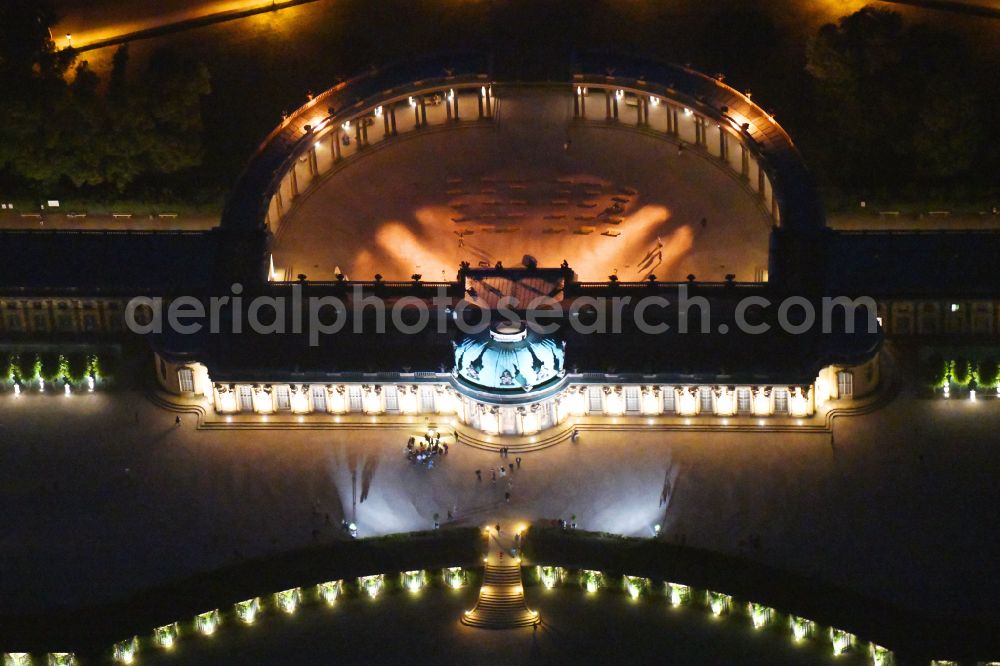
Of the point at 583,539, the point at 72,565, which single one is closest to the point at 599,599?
the point at 583,539

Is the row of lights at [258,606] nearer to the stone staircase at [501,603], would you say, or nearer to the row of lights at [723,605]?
the stone staircase at [501,603]

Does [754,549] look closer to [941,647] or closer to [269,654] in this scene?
[941,647]

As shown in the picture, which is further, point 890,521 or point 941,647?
point 890,521

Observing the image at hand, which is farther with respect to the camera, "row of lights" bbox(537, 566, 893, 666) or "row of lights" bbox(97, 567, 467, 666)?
"row of lights" bbox(97, 567, 467, 666)

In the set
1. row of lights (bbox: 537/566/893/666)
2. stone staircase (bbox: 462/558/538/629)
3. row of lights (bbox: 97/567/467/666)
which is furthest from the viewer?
Result: stone staircase (bbox: 462/558/538/629)

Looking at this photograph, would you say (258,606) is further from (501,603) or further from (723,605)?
(723,605)

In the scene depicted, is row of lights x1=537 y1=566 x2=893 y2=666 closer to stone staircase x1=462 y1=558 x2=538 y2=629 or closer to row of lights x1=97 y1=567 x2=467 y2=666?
stone staircase x1=462 y1=558 x2=538 y2=629

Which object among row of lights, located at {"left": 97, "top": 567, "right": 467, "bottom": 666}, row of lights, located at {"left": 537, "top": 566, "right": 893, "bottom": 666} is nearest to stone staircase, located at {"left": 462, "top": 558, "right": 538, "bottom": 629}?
row of lights, located at {"left": 537, "top": 566, "right": 893, "bottom": 666}
